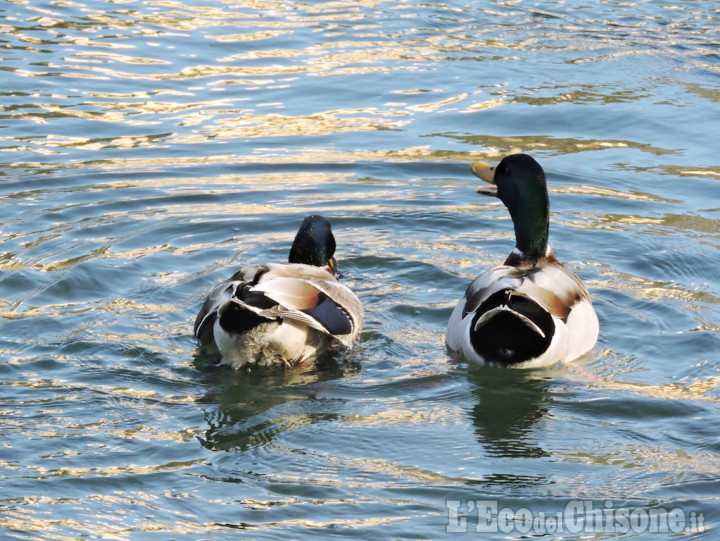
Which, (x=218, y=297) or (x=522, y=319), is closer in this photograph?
(x=522, y=319)

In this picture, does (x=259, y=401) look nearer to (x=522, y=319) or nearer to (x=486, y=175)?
(x=522, y=319)

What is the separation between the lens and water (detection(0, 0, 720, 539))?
5.64 meters

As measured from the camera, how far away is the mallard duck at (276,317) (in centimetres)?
689

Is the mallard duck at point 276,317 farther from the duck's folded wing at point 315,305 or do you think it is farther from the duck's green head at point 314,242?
the duck's green head at point 314,242

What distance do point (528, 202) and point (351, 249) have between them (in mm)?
1664

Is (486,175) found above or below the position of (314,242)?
above

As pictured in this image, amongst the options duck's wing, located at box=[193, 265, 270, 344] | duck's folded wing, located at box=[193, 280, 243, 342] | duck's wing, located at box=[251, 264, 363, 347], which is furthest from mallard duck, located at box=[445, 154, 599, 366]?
duck's folded wing, located at box=[193, 280, 243, 342]

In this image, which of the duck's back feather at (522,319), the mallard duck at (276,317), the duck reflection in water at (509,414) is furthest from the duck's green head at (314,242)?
the duck reflection in water at (509,414)

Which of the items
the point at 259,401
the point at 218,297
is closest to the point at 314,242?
the point at 218,297

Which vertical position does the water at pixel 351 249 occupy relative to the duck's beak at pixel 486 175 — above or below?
below

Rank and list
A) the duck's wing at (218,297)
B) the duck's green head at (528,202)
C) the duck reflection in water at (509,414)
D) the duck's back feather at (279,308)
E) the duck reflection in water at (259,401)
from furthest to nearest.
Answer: the duck's green head at (528,202) < the duck's wing at (218,297) < the duck's back feather at (279,308) < the duck reflection in water at (259,401) < the duck reflection in water at (509,414)

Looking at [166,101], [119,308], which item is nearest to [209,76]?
[166,101]

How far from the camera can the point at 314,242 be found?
8.35 metres

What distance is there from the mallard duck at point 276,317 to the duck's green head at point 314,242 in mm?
535
